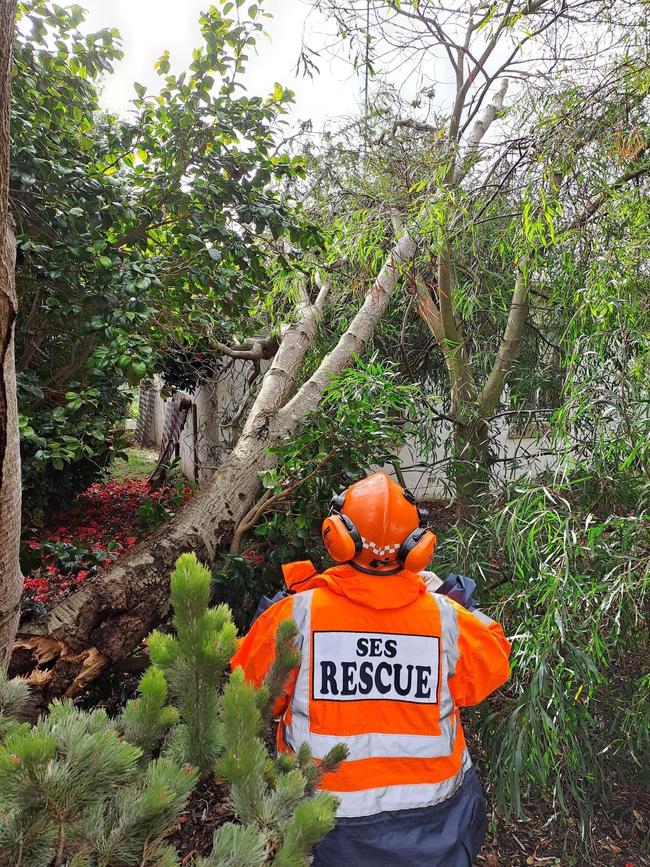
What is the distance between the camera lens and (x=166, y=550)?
2660 millimetres

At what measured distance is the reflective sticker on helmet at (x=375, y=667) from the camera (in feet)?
5.38

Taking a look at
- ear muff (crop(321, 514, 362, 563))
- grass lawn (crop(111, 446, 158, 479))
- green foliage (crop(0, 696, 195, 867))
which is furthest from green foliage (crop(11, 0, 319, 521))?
grass lawn (crop(111, 446, 158, 479))

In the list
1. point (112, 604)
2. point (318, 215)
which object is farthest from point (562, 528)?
point (318, 215)

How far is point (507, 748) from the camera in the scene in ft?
6.66

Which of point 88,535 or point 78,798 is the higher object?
point 78,798

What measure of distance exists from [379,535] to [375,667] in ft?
1.31

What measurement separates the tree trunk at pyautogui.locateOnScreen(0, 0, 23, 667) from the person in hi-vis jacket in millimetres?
765

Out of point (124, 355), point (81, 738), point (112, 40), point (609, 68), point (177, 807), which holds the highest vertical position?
point (112, 40)

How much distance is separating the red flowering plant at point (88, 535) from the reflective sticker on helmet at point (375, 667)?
1.47 metres

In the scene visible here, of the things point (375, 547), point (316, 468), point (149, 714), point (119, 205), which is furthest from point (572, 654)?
point (119, 205)

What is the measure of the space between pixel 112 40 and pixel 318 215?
5.85 ft

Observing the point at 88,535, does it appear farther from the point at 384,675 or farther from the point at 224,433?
the point at 384,675

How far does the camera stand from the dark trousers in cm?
155

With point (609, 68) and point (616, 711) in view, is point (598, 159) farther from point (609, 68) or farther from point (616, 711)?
point (616, 711)
